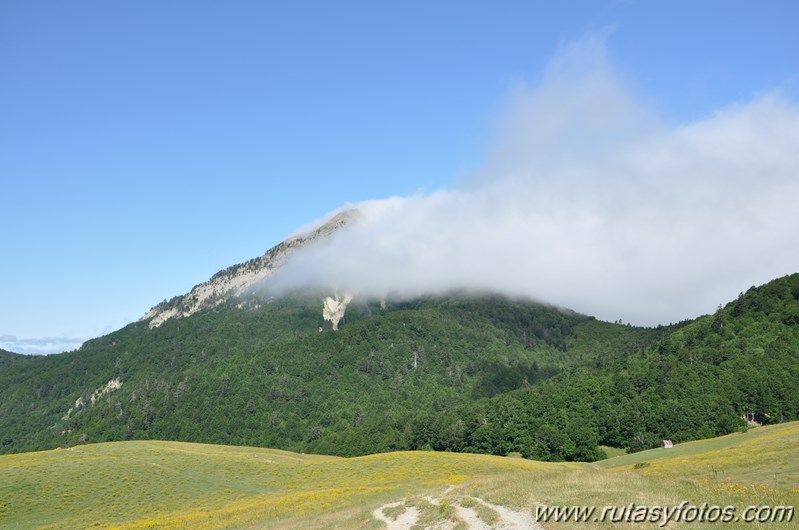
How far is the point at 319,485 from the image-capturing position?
223 feet

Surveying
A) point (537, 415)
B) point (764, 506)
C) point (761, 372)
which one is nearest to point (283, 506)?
point (764, 506)

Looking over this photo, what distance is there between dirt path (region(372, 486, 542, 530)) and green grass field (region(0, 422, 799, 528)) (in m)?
0.71

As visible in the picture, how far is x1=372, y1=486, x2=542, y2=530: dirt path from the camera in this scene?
88.8ft

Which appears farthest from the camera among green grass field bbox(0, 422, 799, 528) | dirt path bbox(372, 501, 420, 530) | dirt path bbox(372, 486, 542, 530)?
dirt path bbox(372, 501, 420, 530)

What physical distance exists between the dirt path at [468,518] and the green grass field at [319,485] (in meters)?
0.71

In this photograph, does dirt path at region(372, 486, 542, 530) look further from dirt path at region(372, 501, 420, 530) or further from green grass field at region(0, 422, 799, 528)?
green grass field at region(0, 422, 799, 528)

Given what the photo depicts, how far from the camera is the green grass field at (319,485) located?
31.4m

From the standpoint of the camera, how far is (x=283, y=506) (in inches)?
1972

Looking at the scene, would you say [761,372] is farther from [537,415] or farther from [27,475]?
[27,475]

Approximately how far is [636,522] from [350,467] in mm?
61326

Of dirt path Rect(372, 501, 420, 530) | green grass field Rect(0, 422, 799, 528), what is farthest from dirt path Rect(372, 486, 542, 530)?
green grass field Rect(0, 422, 799, 528)

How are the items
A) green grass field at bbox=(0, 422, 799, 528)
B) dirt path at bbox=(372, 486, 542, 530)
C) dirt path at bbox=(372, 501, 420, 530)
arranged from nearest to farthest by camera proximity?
dirt path at bbox=(372, 486, 542, 530) → green grass field at bbox=(0, 422, 799, 528) → dirt path at bbox=(372, 501, 420, 530)

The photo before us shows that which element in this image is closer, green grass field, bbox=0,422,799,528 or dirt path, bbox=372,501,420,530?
green grass field, bbox=0,422,799,528

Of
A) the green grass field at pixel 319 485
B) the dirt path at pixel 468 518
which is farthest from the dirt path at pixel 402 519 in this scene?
the green grass field at pixel 319 485
